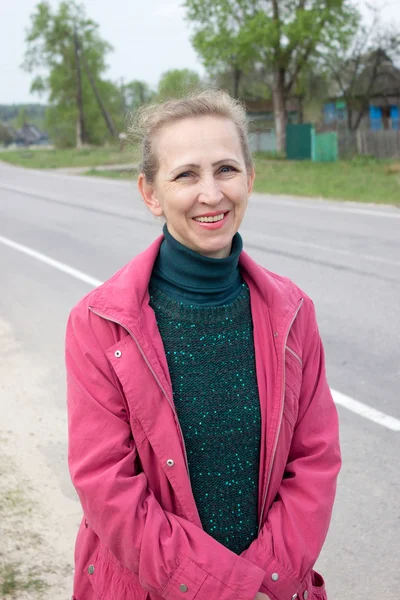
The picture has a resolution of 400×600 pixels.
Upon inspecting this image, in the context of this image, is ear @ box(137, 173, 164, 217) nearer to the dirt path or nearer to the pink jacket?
the pink jacket

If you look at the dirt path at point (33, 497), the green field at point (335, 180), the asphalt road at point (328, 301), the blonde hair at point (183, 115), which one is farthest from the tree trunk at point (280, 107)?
the blonde hair at point (183, 115)

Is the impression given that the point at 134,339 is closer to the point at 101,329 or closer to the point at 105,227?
the point at 101,329

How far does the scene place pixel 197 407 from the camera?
6.90 feet

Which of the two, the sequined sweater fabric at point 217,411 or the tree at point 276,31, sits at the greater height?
the tree at point 276,31

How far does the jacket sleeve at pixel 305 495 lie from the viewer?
2.05 meters

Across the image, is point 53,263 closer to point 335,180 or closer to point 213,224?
point 213,224

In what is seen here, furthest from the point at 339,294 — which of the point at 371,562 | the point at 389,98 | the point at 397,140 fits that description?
the point at 389,98

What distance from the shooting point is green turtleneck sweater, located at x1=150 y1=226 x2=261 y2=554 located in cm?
210

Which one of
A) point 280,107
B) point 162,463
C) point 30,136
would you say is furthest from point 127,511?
point 30,136

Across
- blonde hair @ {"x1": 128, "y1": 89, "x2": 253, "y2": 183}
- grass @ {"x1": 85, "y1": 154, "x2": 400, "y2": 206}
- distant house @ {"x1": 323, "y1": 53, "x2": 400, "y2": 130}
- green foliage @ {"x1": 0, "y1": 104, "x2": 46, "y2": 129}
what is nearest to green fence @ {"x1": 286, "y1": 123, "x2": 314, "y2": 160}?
distant house @ {"x1": 323, "y1": 53, "x2": 400, "y2": 130}

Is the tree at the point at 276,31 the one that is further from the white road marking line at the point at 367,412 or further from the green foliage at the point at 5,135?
the green foliage at the point at 5,135

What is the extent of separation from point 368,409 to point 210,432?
331 cm

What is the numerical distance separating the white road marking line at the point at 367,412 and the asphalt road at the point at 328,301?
0.05 meters

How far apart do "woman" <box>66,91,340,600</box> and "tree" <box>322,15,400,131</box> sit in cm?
3610
